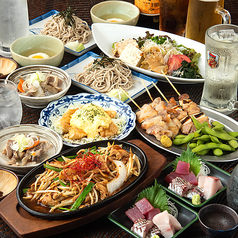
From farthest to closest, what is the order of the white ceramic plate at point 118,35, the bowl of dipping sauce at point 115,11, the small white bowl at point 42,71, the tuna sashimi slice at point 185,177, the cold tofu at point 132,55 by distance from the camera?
the bowl of dipping sauce at point 115,11 → the white ceramic plate at point 118,35 → the cold tofu at point 132,55 → the small white bowl at point 42,71 → the tuna sashimi slice at point 185,177

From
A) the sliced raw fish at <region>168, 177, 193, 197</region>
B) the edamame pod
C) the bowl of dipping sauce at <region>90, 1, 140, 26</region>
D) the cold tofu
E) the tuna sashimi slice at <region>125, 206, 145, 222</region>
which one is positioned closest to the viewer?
the tuna sashimi slice at <region>125, 206, 145, 222</region>

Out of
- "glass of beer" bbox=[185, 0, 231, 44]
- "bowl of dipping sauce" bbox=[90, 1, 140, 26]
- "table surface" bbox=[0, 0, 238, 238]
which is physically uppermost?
"glass of beer" bbox=[185, 0, 231, 44]

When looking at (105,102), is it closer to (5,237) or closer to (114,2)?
(5,237)

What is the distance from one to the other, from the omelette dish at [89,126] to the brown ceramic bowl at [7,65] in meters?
0.91

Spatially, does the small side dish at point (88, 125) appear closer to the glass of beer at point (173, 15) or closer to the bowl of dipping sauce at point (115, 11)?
the glass of beer at point (173, 15)

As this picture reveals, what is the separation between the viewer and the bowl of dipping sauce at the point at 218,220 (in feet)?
6.12

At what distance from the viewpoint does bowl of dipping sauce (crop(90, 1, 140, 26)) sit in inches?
168

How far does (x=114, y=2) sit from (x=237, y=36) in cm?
198

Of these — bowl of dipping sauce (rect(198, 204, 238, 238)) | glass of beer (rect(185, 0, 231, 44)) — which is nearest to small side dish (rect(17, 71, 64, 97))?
glass of beer (rect(185, 0, 231, 44))

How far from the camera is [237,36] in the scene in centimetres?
282

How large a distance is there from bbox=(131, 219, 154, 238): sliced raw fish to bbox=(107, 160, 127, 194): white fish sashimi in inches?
9.5

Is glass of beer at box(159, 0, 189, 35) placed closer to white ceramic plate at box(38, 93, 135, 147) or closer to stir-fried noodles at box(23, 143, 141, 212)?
white ceramic plate at box(38, 93, 135, 147)

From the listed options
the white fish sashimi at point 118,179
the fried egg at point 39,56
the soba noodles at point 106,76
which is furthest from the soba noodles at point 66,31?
the white fish sashimi at point 118,179

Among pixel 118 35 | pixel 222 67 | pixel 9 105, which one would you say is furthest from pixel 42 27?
pixel 222 67
